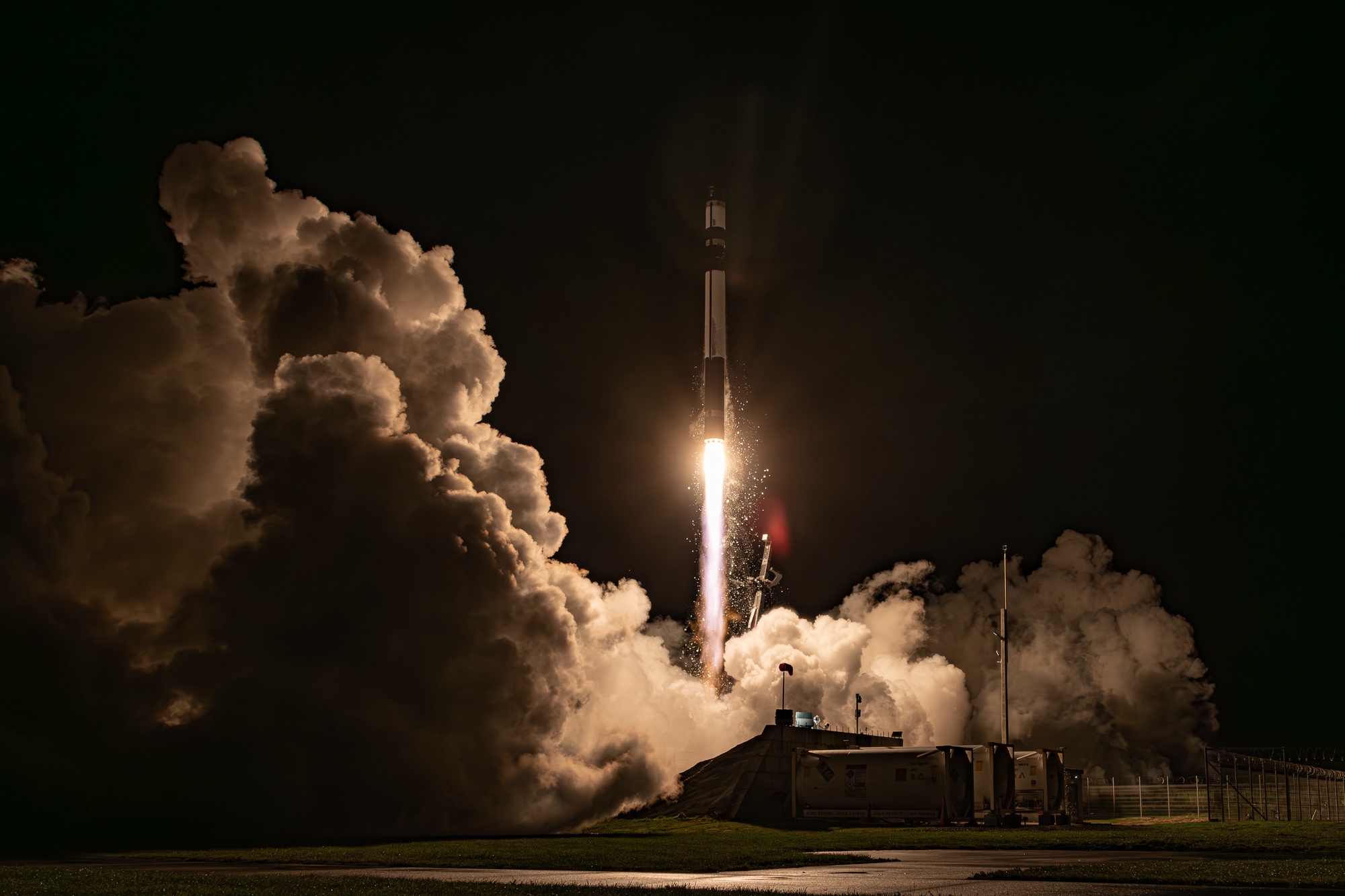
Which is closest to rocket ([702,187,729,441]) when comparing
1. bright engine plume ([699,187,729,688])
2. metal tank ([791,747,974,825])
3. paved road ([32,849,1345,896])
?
bright engine plume ([699,187,729,688])

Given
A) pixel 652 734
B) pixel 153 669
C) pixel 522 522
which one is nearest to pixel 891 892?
pixel 153 669

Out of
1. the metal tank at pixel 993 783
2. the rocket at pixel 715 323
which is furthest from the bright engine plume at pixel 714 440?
the metal tank at pixel 993 783

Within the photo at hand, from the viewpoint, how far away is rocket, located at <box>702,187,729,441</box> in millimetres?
80000

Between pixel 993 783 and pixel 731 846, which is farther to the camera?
pixel 993 783

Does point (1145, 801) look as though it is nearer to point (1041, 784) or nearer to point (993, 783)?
point (1041, 784)

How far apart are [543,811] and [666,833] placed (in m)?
6.11

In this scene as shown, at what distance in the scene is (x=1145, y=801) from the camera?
82.7 meters

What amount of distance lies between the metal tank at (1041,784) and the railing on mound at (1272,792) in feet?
25.2

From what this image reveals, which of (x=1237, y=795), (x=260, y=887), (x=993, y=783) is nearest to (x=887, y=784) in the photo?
(x=993, y=783)

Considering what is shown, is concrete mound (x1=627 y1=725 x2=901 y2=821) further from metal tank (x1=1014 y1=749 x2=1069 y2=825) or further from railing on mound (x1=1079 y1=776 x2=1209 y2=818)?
railing on mound (x1=1079 y1=776 x2=1209 y2=818)

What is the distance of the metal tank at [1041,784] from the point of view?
216 feet

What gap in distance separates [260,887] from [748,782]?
1807 inches

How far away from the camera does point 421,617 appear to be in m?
53.8

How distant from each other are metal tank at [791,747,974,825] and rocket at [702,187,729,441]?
22914 millimetres
